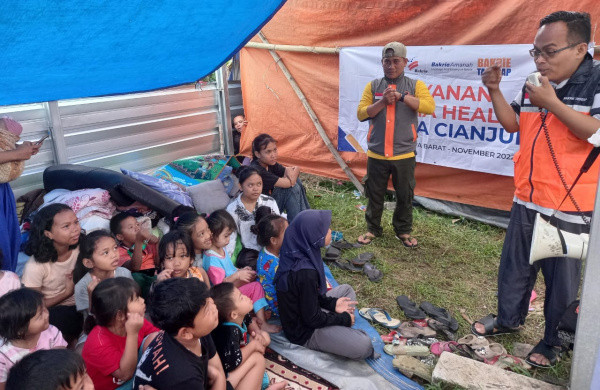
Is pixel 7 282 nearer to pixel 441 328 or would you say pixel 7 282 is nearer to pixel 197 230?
pixel 197 230

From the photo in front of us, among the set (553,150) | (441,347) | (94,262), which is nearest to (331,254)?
Result: (441,347)

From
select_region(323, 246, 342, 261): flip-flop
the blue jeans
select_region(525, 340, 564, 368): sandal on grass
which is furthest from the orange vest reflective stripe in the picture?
the blue jeans

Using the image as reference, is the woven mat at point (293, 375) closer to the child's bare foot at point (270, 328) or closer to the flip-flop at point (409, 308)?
the child's bare foot at point (270, 328)

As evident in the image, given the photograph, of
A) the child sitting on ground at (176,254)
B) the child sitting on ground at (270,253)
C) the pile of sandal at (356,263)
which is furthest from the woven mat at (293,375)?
the pile of sandal at (356,263)

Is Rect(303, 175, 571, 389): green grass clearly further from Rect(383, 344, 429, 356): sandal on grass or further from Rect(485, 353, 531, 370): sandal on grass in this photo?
Rect(383, 344, 429, 356): sandal on grass

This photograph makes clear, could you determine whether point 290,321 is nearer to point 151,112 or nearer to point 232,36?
point 232,36

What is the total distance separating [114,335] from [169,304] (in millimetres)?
543

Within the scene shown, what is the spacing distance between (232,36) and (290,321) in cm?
212

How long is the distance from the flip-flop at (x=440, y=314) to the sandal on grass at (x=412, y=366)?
1.69ft

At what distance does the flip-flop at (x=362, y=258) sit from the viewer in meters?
4.37

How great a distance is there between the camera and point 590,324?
2094 millimetres

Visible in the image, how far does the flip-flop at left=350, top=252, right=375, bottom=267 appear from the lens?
172 inches

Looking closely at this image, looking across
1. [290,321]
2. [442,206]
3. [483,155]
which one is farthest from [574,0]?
[290,321]

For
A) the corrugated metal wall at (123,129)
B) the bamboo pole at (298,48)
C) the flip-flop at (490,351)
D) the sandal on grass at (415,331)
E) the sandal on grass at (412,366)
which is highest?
the bamboo pole at (298,48)
